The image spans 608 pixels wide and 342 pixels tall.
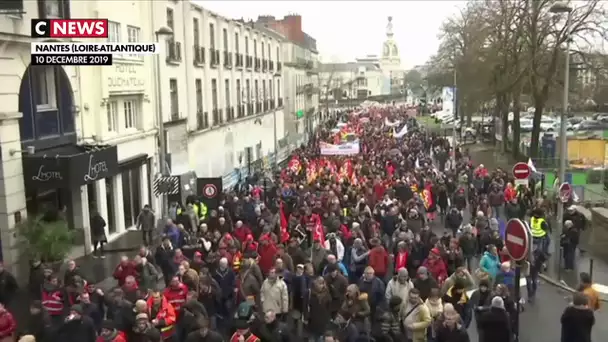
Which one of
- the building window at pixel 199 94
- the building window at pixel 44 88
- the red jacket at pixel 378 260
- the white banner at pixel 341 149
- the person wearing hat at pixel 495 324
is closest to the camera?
the person wearing hat at pixel 495 324

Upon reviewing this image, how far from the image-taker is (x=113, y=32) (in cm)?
2214

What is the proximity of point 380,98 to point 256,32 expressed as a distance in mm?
144314

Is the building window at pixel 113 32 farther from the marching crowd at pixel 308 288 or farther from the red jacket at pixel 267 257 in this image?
the red jacket at pixel 267 257

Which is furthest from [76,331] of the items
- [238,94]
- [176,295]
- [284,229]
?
[238,94]

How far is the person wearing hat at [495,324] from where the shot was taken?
367 inches

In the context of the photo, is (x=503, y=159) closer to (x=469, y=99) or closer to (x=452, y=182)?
(x=469, y=99)

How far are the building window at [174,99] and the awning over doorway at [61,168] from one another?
9.86 meters

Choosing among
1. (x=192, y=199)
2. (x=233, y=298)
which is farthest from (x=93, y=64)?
(x=233, y=298)

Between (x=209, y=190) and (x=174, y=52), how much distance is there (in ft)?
26.8

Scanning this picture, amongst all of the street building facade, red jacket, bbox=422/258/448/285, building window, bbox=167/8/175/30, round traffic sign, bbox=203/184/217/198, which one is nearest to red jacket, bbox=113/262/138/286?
red jacket, bbox=422/258/448/285

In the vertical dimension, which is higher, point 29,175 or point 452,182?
point 29,175

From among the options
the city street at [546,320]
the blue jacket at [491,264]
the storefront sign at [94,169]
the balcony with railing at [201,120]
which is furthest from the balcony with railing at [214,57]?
the blue jacket at [491,264]

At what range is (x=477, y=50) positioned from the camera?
44.3 meters

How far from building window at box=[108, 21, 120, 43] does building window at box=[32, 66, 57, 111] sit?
3.62 meters
